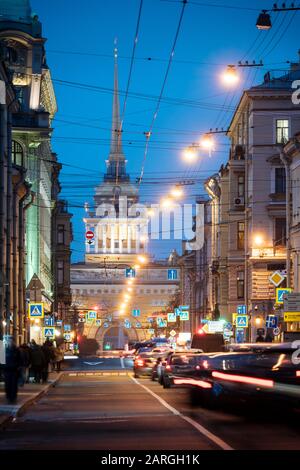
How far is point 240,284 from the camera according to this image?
88188 mm

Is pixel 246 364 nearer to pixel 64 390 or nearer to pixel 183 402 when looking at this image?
pixel 183 402

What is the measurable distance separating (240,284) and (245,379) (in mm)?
63093

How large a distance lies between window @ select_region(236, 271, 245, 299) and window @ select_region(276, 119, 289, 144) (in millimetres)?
12537

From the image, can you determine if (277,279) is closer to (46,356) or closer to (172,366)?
(46,356)

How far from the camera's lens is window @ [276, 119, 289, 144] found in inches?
3103

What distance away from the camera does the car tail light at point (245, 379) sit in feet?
77.3

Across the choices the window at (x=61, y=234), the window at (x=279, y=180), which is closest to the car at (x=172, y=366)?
the window at (x=279, y=180)

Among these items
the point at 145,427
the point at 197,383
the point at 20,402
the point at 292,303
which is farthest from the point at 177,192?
the point at 145,427

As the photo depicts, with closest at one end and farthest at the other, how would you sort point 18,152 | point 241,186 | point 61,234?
1. point 18,152
2. point 241,186
3. point 61,234

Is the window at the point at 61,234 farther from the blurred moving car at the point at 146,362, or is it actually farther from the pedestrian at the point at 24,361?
the pedestrian at the point at 24,361

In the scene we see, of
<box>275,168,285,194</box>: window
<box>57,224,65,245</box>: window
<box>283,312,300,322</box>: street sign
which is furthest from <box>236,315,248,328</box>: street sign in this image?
<box>57,224,65,245</box>: window
